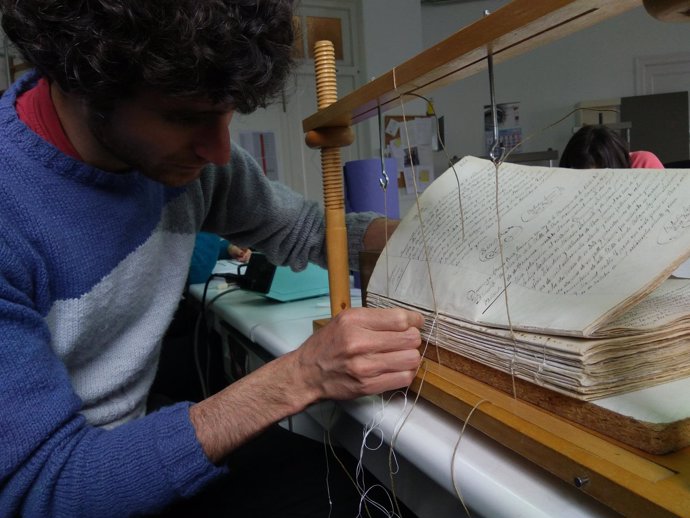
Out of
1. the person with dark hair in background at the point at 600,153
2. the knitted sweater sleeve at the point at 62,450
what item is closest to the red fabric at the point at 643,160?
the person with dark hair in background at the point at 600,153

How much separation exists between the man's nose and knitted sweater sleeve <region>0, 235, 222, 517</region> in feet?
0.74

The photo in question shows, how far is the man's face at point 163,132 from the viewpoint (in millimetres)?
544

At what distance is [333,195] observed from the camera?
2.17 ft

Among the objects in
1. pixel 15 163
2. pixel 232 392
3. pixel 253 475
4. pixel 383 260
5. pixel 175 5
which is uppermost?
pixel 175 5

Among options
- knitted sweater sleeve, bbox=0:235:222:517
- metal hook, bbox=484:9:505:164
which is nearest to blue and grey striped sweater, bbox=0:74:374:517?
knitted sweater sleeve, bbox=0:235:222:517

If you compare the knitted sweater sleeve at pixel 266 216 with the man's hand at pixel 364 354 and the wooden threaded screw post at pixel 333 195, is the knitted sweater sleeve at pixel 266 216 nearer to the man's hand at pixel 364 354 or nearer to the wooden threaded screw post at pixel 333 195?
the wooden threaded screw post at pixel 333 195

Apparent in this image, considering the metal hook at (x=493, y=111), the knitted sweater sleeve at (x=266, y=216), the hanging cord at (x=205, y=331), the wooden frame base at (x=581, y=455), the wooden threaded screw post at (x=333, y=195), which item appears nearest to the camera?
the wooden frame base at (x=581, y=455)

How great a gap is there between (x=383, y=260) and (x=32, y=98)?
493 mm

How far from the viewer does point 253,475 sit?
70 cm

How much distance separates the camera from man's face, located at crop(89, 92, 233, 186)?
21.4 inches

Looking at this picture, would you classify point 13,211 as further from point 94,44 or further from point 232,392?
point 232,392

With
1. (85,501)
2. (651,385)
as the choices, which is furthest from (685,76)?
(85,501)

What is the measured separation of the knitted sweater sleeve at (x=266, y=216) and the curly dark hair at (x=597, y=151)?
0.87m

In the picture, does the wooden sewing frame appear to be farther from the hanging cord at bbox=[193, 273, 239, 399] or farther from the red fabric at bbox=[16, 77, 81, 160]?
the hanging cord at bbox=[193, 273, 239, 399]
